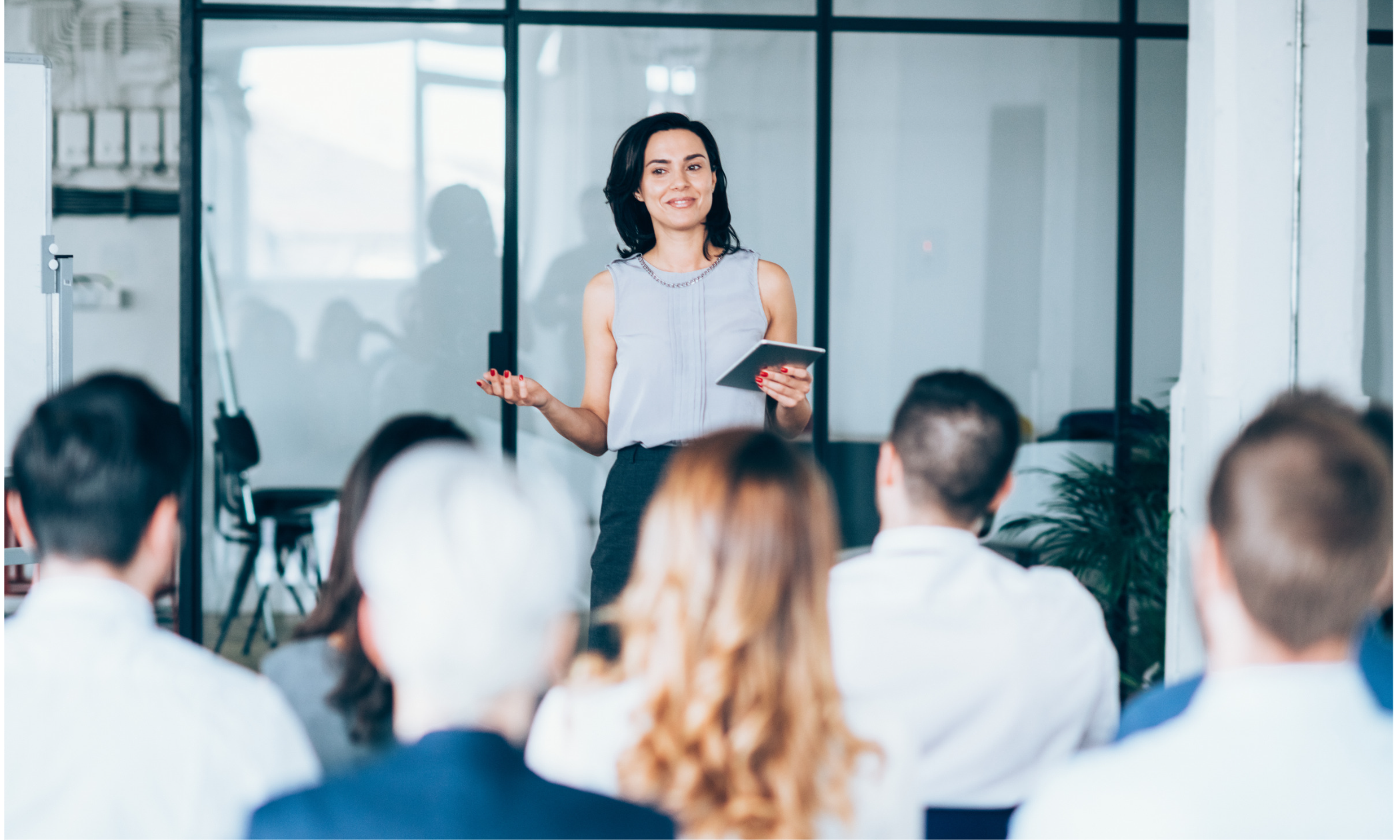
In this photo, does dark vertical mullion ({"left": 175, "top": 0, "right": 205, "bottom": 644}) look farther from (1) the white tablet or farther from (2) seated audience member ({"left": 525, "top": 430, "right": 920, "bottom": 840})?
(2) seated audience member ({"left": 525, "top": 430, "right": 920, "bottom": 840})

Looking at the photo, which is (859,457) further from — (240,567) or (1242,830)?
(1242,830)

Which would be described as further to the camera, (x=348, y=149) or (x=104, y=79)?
(x=104, y=79)

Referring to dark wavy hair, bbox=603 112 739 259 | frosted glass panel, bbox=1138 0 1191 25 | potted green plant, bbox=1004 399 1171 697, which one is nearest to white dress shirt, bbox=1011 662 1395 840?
dark wavy hair, bbox=603 112 739 259

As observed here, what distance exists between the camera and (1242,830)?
100cm

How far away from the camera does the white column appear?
3223 mm

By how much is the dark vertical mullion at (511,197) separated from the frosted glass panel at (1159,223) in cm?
252

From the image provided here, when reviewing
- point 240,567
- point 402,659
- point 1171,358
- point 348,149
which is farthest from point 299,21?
point 402,659

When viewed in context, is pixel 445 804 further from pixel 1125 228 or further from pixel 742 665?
pixel 1125 228

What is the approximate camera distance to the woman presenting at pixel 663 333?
2.95m

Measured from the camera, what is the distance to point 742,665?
44.9 inches

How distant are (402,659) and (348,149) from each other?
3.84m

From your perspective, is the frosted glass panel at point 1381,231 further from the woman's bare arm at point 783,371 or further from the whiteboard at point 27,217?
the whiteboard at point 27,217

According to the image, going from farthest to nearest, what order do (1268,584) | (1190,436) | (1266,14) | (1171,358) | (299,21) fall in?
(1171,358), (299,21), (1190,436), (1266,14), (1268,584)

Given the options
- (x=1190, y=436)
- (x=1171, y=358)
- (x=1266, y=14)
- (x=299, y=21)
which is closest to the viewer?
(x=1266, y=14)
